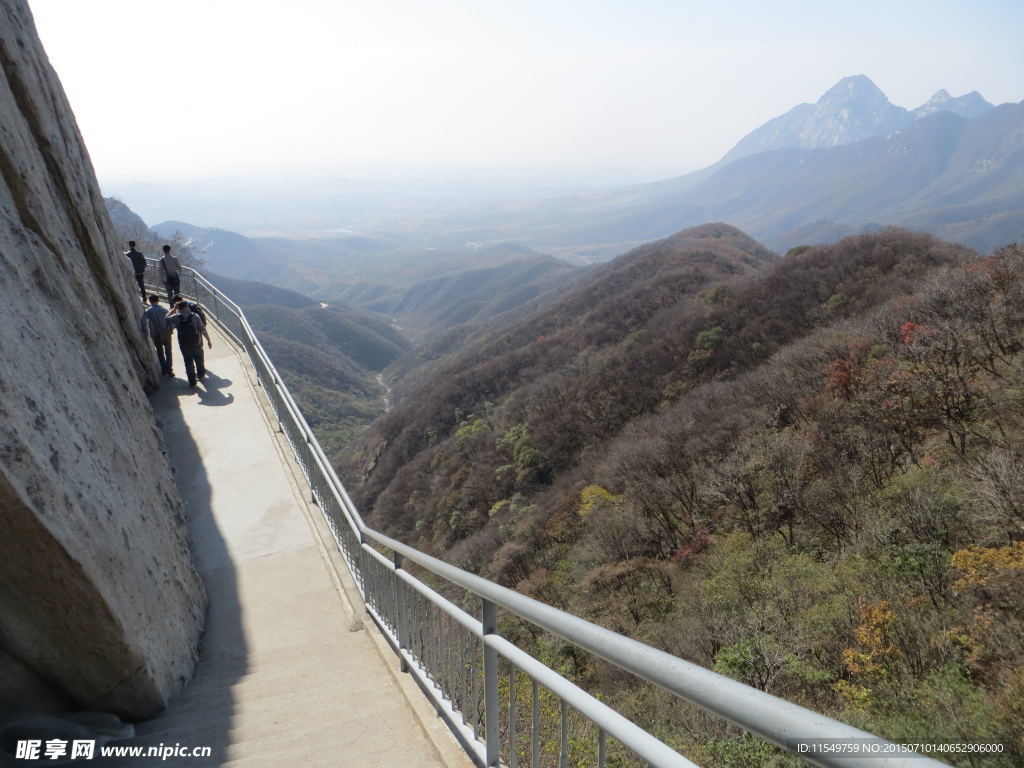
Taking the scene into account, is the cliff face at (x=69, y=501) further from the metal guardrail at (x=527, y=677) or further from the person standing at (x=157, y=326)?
the person standing at (x=157, y=326)

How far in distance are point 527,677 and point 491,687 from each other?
90cm

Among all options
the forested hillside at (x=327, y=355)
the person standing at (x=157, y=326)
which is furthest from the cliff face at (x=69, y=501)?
the forested hillside at (x=327, y=355)

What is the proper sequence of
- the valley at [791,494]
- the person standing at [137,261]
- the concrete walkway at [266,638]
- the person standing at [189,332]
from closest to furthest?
the concrete walkway at [266,638]
the valley at [791,494]
the person standing at [189,332]
the person standing at [137,261]

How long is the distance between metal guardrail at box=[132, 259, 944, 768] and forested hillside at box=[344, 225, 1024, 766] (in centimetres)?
332

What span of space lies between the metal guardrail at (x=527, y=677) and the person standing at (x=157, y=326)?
6.25m

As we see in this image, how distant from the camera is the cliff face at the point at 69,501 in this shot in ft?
10.8

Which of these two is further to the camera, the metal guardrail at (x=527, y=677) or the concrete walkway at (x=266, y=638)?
the concrete walkway at (x=266, y=638)

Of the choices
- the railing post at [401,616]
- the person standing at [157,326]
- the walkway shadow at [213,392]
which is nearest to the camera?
the railing post at [401,616]

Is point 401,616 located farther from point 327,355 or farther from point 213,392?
point 327,355

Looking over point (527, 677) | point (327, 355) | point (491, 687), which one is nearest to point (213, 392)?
point (527, 677)

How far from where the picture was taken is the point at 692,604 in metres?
11.0

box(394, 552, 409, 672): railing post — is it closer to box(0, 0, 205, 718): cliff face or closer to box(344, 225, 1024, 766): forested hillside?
box(0, 0, 205, 718): cliff face

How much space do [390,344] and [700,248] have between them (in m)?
86.9

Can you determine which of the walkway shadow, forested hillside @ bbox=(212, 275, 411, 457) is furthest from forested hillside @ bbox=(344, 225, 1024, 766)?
forested hillside @ bbox=(212, 275, 411, 457)
